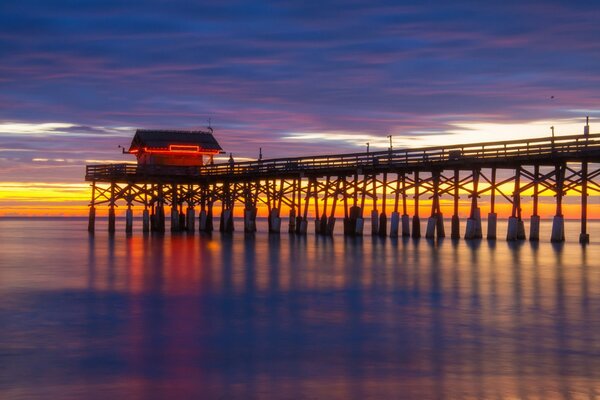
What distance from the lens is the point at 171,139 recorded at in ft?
213

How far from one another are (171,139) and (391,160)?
2178cm

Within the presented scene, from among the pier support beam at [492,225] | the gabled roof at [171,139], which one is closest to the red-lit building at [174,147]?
the gabled roof at [171,139]

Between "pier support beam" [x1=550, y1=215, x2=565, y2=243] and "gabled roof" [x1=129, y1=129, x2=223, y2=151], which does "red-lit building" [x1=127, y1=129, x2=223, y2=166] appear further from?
"pier support beam" [x1=550, y1=215, x2=565, y2=243]

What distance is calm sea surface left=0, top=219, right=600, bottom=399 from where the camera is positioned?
1034 cm

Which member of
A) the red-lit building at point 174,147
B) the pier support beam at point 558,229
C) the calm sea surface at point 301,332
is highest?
the red-lit building at point 174,147

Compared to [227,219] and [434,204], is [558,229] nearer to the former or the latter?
[434,204]

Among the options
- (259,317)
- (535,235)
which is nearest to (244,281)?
(259,317)

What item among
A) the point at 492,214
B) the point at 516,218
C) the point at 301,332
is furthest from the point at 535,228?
the point at 301,332

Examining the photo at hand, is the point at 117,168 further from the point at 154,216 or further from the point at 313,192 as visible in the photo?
the point at 313,192

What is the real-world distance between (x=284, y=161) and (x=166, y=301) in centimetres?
3689

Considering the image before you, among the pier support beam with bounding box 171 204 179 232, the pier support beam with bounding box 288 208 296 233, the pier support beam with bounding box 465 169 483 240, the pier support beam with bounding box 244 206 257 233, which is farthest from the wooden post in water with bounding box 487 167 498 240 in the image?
the pier support beam with bounding box 171 204 179 232

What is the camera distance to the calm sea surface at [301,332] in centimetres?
1034

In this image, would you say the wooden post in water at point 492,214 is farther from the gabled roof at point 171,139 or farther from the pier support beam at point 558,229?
the gabled roof at point 171,139

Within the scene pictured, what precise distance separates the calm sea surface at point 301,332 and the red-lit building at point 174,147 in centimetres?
3672
